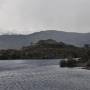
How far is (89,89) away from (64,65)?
10275 centimetres

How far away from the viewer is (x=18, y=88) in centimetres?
9669

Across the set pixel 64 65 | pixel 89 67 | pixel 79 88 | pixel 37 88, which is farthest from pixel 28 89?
pixel 64 65

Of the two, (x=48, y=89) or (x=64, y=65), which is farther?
(x=64, y=65)

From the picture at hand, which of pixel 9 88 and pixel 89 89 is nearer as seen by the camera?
pixel 89 89

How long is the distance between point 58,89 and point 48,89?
11.0 ft

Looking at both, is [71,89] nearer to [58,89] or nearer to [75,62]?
[58,89]

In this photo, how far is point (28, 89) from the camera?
94.5 metres

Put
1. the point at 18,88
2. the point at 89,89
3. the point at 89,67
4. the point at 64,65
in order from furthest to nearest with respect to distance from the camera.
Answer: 1. the point at 64,65
2. the point at 89,67
3. the point at 18,88
4. the point at 89,89

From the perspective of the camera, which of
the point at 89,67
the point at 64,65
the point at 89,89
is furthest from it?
the point at 64,65

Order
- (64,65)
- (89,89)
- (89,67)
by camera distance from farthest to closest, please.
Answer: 1. (64,65)
2. (89,67)
3. (89,89)

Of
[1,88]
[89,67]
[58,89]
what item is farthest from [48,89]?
[89,67]

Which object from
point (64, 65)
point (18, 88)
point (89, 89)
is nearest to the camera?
point (89, 89)

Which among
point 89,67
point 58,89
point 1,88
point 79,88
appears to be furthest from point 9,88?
point 89,67

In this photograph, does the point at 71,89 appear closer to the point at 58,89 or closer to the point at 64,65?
the point at 58,89
